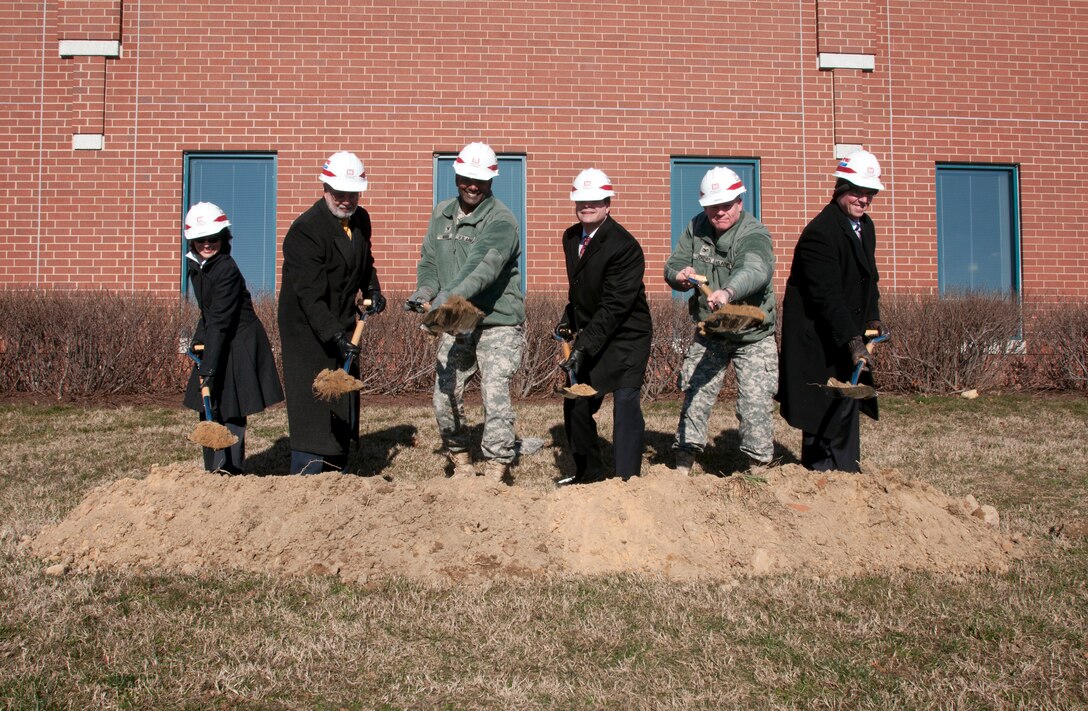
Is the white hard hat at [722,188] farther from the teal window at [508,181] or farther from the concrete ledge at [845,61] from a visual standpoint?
the concrete ledge at [845,61]

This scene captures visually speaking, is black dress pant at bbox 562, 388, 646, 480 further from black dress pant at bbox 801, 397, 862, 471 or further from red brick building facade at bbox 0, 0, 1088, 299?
red brick building facade at bbox 0, 0, 1088, 299

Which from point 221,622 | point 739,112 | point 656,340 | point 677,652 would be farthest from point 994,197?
point 221,622

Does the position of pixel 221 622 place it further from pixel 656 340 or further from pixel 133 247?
pixel 133 247

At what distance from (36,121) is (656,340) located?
27.3 feet

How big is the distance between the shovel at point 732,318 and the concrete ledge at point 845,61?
801cm

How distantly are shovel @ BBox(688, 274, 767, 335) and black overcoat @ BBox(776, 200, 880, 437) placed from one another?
0.65 ft

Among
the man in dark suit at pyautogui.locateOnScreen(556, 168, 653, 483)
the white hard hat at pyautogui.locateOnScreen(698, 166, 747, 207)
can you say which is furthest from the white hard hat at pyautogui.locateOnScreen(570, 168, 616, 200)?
the white hard hat at pyautogui.locateOnScreen(698, 166, 747, 207)

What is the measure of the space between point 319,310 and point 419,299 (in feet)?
1.98

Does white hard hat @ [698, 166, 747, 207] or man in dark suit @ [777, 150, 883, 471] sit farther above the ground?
white hard hat @ [698, 166, 747, 207]

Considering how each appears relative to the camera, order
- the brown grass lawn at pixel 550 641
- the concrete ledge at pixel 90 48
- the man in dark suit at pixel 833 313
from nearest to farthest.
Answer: the brown grass lawn at pixel 550 641
the man in dark suit at pixel 833 313
the concrete ledge at pixel 90 48

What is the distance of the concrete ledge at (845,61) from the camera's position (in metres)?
12.2

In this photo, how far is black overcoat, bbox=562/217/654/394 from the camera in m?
5.52

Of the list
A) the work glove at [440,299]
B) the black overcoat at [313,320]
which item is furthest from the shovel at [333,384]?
the work glove at [440,299]

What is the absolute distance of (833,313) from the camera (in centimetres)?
523
